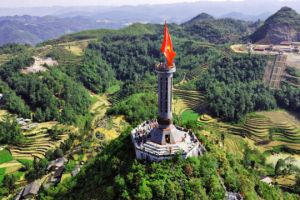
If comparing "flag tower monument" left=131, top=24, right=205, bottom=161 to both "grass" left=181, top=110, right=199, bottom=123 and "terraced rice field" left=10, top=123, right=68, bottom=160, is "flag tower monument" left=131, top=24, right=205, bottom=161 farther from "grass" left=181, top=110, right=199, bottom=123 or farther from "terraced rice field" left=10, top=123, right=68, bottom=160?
"grass" left=181, top=110, right=199, bottom=123

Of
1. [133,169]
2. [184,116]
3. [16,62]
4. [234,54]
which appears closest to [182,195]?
[133,169]

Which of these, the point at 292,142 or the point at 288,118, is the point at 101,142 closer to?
the point at 292,142

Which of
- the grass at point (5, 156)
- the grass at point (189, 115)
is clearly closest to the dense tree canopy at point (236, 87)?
the grass at point (189, 115)

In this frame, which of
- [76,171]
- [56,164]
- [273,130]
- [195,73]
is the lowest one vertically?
[56,164]

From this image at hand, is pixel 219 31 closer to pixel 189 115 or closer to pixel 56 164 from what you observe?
pixel 189 115

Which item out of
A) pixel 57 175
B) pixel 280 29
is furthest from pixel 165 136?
pixel 280 29

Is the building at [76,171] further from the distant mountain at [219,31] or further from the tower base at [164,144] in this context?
the distant mountain at [219,31]
